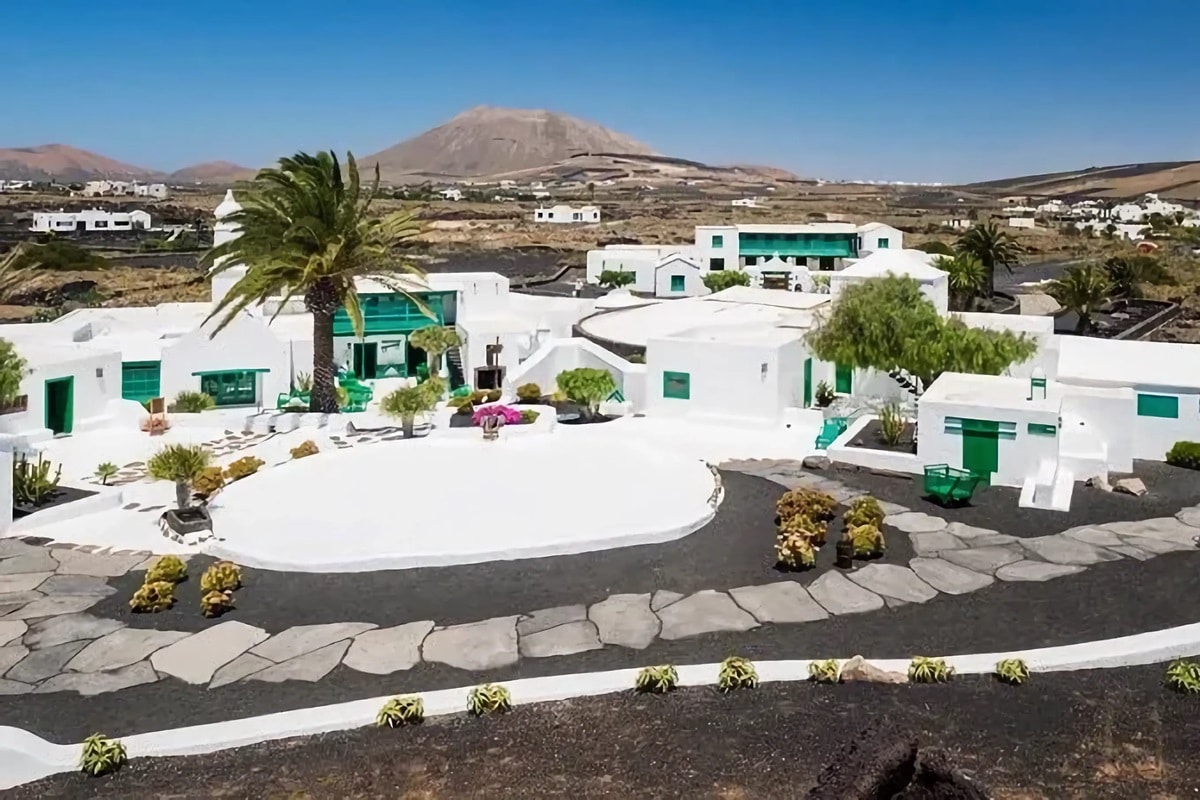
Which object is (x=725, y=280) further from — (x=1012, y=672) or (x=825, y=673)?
(x=825, y=673)

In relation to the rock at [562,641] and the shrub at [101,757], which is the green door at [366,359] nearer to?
the rock at [562,641]

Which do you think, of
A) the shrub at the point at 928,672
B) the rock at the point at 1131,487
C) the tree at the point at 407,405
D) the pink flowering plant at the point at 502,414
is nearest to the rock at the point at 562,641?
the shrub at the point at 928,672

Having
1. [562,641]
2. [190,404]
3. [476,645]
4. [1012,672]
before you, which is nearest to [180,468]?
[476,645]

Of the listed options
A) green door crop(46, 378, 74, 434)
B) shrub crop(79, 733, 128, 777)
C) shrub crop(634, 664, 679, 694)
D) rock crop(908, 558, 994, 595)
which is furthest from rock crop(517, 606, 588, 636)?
green door crop(46, 378, 74, 434)

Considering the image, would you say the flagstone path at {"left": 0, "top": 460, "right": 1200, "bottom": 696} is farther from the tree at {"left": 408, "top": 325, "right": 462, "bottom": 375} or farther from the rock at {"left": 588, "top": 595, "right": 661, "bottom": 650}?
the tree at {"left": 408, "top": 325, "right": 462, "bottom": 375}

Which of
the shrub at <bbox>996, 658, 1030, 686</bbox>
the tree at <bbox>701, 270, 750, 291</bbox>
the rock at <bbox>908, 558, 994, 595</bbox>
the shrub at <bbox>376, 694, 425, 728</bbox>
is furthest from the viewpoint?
the tree at <bbox>701, 270, 750, 291</bbox>
